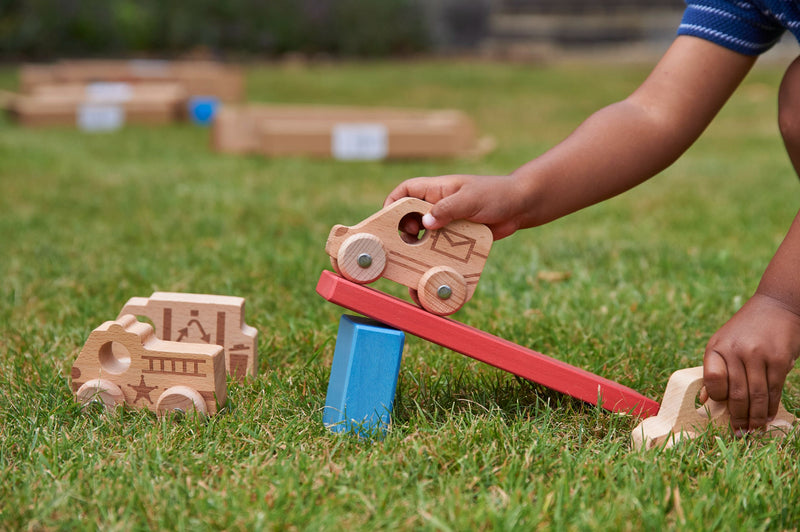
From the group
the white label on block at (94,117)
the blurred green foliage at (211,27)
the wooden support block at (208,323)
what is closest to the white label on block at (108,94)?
the white label on block at (94,117)

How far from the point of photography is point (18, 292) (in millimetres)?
2670

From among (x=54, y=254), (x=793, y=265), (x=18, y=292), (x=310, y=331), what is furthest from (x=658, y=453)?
(x=54, y=254)

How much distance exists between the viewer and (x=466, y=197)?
63.7 inches

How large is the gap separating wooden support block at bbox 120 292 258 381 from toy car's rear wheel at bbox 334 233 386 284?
16.2 inches

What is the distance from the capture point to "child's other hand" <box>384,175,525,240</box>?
1611 mm

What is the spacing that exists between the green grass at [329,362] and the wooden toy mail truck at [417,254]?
0.24 metres

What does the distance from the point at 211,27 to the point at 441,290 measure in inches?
507

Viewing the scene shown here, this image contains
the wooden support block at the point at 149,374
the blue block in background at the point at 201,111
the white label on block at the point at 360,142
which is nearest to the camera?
the wooden support block at the point at 149,374

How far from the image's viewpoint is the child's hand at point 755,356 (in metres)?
1.49

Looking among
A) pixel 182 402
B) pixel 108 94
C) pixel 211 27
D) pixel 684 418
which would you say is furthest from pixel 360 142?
pixel 211 27

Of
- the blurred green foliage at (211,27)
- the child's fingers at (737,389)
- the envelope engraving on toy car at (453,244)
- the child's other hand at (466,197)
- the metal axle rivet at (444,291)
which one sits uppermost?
the blurred green foliage at (211,27)

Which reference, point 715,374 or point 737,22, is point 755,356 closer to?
point 715,374

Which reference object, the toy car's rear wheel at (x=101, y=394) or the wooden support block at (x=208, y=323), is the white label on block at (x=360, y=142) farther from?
the toy car's rear wheel at (x=101, y=394)

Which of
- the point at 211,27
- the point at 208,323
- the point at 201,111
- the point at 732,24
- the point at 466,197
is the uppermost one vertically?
the point at 211,27
